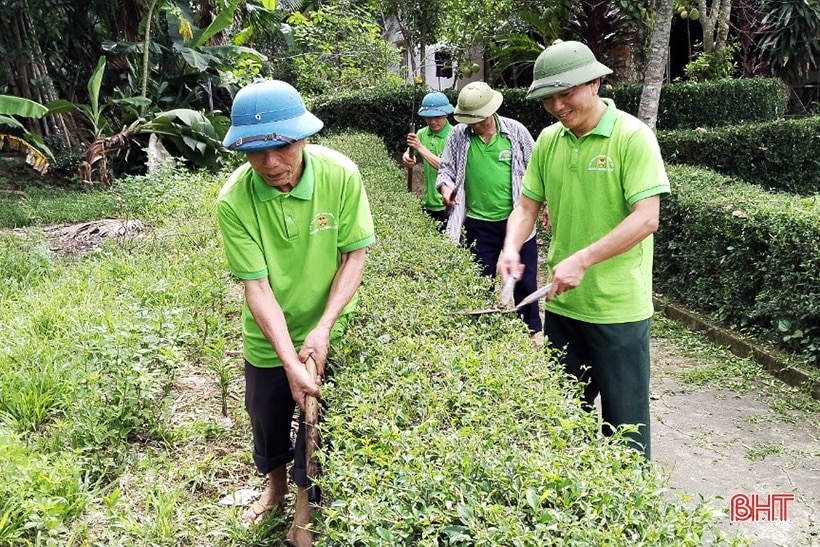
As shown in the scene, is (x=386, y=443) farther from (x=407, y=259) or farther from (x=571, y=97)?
(x=407, y=259)

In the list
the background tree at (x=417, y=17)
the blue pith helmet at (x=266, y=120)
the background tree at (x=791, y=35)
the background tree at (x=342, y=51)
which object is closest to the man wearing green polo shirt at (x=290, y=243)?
the blue pith helmet at (x=266, y=120)

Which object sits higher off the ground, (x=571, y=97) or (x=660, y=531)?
(x=571, y=97)

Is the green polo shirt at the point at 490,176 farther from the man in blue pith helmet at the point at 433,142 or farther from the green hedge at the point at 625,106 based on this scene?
the green hedge at the point at 625,106

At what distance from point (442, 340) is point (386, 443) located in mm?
814

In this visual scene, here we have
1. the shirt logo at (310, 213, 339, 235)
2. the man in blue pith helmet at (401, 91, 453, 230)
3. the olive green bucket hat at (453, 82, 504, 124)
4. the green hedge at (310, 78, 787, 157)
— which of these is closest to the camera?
the shirt logo at (310, 213, 339, 235)

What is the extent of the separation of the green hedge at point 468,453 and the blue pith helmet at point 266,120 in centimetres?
84

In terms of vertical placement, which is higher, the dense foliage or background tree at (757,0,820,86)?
background tree at (757,0,820,86)

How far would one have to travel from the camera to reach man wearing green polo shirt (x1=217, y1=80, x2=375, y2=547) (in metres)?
2.36

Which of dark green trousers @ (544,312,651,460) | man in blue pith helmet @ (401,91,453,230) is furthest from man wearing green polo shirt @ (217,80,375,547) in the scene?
man in blue pith helmet @ (401,91,453,230)

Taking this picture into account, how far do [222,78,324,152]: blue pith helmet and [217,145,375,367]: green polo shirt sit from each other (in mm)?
228

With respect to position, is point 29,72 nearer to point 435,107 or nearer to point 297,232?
point 435,107

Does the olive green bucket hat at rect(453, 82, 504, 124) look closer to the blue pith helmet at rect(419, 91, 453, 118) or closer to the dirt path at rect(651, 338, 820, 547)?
the blue pith helmet at rect(419, 91, 453, 118)

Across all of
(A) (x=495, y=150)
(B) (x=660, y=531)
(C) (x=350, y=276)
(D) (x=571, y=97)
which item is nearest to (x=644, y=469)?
(B) (x=660, y=531)

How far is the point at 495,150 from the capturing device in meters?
4.94
